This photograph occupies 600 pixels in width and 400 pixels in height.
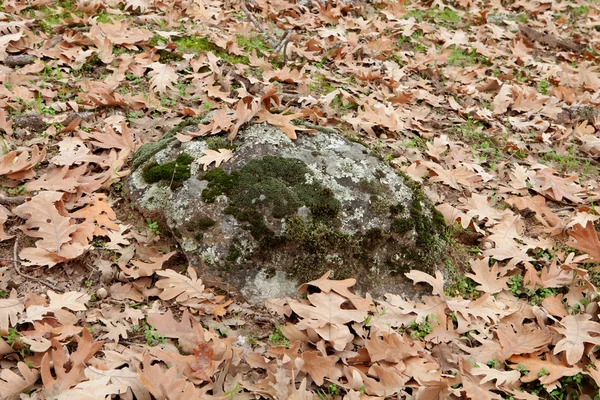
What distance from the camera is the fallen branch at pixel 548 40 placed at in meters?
6.81

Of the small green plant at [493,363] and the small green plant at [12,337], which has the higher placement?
the small green plant at [12,337]

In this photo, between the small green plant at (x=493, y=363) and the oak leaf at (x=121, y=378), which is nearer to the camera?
the oak leaf at (x=121, y=378)

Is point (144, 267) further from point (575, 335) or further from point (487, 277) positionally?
point (575, 335)

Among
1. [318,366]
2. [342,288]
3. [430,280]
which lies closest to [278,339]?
[318,366]

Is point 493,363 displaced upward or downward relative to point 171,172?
downward

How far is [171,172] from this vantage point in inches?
121

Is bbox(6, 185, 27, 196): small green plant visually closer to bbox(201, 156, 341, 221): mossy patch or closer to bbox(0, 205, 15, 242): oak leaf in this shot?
bbox(0, 205, 15, 242): oak leaf

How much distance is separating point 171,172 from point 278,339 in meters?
1.21

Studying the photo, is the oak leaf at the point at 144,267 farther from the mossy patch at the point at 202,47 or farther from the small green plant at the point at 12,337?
the mossy patch at the point at 202,47

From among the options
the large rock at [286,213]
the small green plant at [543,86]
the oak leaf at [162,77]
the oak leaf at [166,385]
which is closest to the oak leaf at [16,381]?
the oak leaf at [166,385]

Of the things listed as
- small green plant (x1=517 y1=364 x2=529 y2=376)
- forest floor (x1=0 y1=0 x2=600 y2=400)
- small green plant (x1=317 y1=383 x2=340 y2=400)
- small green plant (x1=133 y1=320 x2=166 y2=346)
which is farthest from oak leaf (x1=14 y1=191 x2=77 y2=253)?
small green plant (x1=517 y1=364 x2=529 y2=376)

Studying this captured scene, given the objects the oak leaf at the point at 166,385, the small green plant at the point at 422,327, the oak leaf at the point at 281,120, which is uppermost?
the oak leaf at the point at 281,120

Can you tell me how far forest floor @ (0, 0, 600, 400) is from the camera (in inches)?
92.9

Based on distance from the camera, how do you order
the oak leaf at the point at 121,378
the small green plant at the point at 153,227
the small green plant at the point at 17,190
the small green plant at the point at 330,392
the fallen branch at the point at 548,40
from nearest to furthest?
the oak leaf at the point at 121,378 < the small green plant at the point at 330,392 < the small green plant at the point at 153,227 < the small green plant at the point at 17,190 < the fallen branch at the point at 548,40
